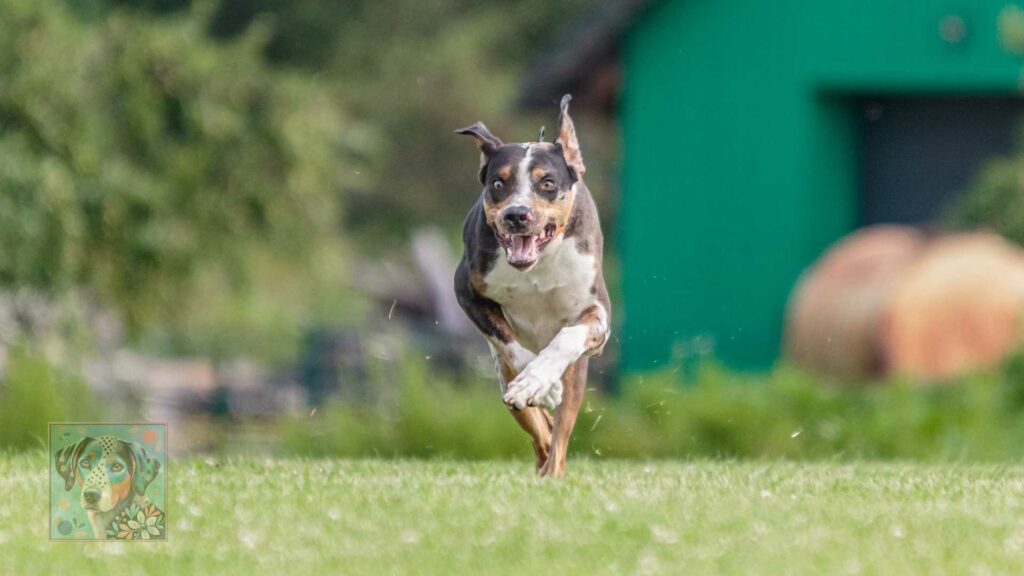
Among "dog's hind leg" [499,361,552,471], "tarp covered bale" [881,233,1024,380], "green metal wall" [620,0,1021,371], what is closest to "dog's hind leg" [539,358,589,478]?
"dog's hind leg" [499,361,552,471]

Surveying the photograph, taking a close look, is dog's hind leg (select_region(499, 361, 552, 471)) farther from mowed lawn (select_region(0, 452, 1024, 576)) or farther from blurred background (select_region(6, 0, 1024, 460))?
blurred background (select_region(6, 0, 1024, 460))

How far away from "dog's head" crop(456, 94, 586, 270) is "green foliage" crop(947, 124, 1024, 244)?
42.8ft

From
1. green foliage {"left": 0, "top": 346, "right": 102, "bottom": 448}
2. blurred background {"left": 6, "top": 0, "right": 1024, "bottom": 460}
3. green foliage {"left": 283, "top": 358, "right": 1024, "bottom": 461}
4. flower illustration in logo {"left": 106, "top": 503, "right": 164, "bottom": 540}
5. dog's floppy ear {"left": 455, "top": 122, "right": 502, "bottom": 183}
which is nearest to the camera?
flower illustration in logo {"left": 106, "top": 503, "right": 164, "bottom": 540}

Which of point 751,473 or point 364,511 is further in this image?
point 751,473

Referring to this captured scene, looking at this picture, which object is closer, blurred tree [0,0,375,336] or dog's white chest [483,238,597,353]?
dog's white chest [483,238,597,353]

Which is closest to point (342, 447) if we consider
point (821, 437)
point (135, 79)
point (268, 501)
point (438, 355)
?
point (821, 437)

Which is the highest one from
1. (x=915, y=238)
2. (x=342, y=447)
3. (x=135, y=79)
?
(x=135, y=79)

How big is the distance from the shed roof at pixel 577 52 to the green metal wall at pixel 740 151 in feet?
1.13

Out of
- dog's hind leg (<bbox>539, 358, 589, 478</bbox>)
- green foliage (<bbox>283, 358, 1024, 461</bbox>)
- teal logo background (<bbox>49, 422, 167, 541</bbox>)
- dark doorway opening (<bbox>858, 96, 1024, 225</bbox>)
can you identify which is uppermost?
dark doorway opening (<bbox>858, 96, 1024, 225</bbox>)

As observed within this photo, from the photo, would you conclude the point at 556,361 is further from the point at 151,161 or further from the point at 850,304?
the point at 151,161

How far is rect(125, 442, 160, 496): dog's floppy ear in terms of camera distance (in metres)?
7.73

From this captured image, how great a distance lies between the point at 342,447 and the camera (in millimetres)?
16125

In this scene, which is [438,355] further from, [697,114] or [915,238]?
[915,238]

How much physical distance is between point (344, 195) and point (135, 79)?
1850 cm
